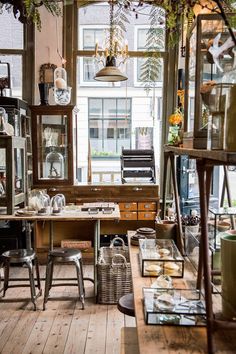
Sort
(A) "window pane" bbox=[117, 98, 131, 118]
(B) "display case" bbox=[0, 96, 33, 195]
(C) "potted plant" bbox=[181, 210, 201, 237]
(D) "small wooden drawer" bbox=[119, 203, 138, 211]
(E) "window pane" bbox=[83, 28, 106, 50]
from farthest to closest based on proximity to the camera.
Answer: (A) "window pane" bbox=[117, 98, 131, 118], (E) "window pane" bbox=[83, 28, 106, 50], (D) "small wooden drawer" bbox=[119, 203, 138, 211], (B) "display case" bbox=[0, 96, 33, 195], (C) "potted plant" bbox=[181, 210, 201, 237]

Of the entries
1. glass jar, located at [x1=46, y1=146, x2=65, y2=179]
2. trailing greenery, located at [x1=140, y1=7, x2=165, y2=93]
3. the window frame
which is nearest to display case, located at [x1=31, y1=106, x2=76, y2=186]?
glass jar, located at [x1=46, y1=146, x2=65, y2=179]

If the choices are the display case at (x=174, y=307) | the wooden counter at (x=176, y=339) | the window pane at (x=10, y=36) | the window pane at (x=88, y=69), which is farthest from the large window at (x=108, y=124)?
the wooden counter at (x=176, y=339)

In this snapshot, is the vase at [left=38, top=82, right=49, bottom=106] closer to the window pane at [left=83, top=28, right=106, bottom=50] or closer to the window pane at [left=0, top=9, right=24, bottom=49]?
the window pane at [left=0, top=9, right=24, bottom=49]

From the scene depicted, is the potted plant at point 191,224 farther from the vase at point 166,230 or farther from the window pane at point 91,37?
the window pane at point 91,37

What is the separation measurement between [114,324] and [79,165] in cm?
309

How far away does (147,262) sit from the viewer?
6.14 ft

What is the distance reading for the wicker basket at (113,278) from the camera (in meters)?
3.86

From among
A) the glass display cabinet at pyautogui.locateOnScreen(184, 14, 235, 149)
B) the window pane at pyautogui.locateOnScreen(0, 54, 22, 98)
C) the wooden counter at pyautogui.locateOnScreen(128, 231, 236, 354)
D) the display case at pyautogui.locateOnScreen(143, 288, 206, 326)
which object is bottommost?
the wooden counter at pyautogui.locateOnScreen(128, 231, 236, 354)

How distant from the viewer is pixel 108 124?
6172mm

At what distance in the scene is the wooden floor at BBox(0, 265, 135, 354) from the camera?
3105mm

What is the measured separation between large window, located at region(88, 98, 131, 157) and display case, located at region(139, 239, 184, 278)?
421cm

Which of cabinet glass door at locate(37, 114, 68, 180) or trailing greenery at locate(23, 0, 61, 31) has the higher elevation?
trailing greenery at locate(23, 0, 61, 31)

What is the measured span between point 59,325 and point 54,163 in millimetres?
2589

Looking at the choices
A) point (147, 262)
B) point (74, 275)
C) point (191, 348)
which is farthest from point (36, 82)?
point (191, 348)
